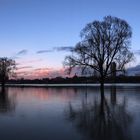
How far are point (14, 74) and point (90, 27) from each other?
151ft

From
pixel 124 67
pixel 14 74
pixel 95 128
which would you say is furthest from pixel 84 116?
pixel 14 74

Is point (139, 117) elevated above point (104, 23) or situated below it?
below

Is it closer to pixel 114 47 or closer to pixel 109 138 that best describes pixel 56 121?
pixel 109 138

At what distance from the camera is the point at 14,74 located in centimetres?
8600

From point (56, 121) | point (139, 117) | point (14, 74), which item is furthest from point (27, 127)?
A: point (14, 74)

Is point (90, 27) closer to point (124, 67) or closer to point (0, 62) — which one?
point (124, 67)

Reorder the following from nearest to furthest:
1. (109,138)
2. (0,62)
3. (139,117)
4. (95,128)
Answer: (109,138), (95,128), (139,117), (0,62)

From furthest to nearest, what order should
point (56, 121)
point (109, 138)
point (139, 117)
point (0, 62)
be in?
point (0, 62) < point (139, 117) < point (56, 121) < point (109, 138)

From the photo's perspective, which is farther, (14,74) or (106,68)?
(14,74)

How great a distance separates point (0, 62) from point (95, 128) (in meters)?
76.9

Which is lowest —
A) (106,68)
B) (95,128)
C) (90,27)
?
(95,128)

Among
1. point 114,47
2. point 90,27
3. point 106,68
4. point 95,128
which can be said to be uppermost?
point 90,27

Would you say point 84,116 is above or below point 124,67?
below

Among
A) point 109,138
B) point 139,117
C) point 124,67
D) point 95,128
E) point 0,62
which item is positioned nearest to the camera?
point 109,138
